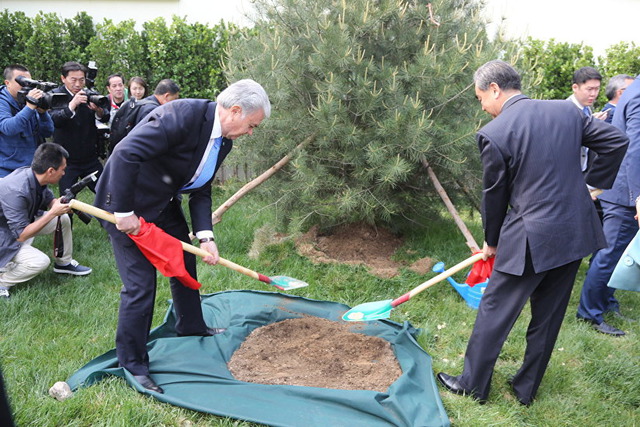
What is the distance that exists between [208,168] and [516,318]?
2.12 metres

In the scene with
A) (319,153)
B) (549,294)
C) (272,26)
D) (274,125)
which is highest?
(272,26)

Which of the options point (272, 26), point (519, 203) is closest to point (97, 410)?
point (519, 203)

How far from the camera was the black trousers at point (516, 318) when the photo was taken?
3.00 m

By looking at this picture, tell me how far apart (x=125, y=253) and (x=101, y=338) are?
1056 millimetres

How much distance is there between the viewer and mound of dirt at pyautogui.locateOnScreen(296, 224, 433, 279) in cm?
528

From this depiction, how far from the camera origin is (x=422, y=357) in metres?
3.61

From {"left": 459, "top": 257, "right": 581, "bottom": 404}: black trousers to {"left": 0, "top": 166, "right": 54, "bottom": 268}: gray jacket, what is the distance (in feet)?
12.4

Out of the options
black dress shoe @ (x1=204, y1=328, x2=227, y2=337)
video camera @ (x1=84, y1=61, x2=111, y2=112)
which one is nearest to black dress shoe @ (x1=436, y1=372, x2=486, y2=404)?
black dress shoe @ (x1=204, y1=328, x2=227, y2=337)

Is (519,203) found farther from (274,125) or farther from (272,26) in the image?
(272,26)

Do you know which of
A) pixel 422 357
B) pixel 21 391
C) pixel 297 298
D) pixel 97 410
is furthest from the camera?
pixel 297 298

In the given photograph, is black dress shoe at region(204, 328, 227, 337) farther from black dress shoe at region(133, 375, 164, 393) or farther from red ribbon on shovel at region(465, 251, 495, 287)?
red ribbon on shovel at region(465, 251, 495, 287)

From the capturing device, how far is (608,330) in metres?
4.22

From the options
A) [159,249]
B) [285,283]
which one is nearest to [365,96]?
[285,283]

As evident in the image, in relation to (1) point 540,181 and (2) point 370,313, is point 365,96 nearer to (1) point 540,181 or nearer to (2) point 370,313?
(2) point 370,313
